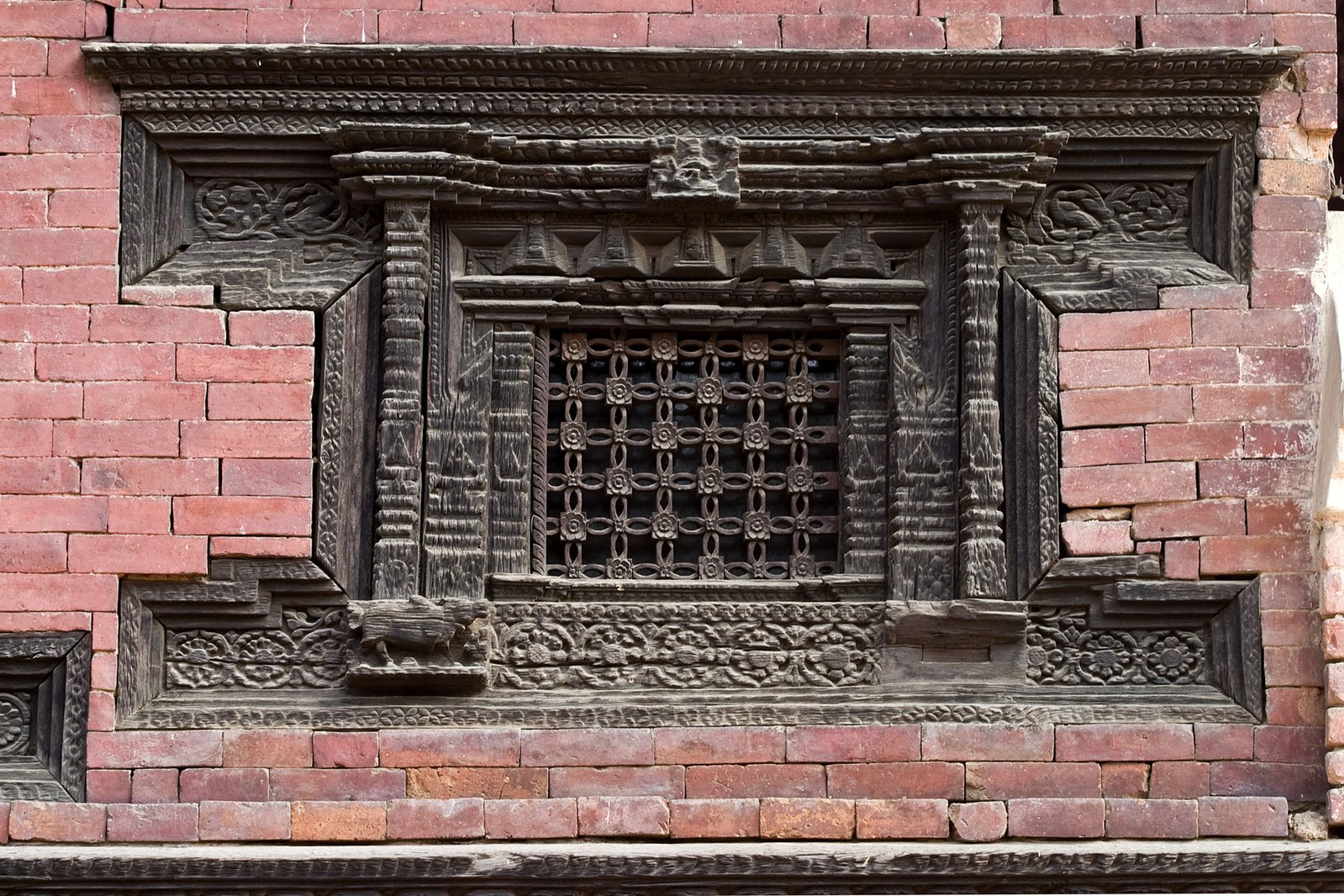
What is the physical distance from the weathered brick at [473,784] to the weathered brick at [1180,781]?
194cm

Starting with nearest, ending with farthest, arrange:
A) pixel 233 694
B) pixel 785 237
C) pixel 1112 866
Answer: pixel 1112 866, pixel 233 694, pixel 785 237

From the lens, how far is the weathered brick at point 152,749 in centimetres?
538

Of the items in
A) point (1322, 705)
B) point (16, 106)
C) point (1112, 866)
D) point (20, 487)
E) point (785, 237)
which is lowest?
point (1112, 866)

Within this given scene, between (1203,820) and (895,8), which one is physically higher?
(895,8)

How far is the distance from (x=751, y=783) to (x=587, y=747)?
21.1 inches

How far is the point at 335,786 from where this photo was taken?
212 inches

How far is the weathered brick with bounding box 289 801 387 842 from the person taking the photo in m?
5.32

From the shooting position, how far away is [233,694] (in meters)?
5.52

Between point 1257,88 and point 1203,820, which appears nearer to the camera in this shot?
point 1203,820

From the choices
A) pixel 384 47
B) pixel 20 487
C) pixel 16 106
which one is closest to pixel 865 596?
pixel 384 47

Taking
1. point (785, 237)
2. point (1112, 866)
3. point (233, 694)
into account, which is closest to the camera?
point (1112, 866)

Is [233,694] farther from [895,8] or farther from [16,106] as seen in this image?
[895,8]

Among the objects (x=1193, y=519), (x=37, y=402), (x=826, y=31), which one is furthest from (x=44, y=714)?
(x=1193, y=519)

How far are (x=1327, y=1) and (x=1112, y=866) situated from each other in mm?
3056
